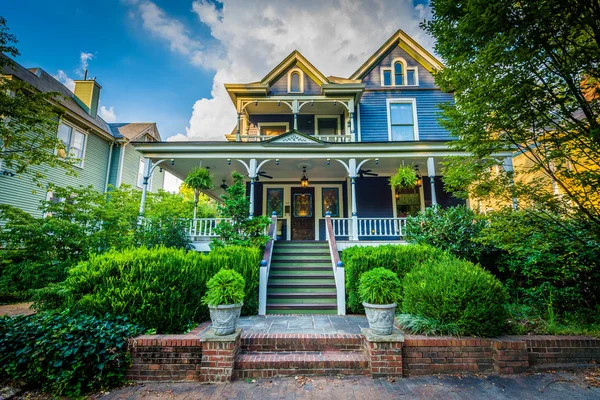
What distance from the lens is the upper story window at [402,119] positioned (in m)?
11.8

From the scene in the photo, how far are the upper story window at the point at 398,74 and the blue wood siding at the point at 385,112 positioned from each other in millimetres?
474

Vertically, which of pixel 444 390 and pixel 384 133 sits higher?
pixel 384 133

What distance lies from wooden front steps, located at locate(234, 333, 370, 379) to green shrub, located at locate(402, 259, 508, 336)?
115 cm

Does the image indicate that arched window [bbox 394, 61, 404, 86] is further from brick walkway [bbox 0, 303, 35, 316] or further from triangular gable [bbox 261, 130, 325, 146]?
brick walkway [bbox 0, 303, 35, 316]

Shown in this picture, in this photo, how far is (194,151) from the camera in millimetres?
9445

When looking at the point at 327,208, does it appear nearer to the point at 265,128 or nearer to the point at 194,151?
the point at 265,128

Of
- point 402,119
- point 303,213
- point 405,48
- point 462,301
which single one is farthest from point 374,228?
point 405,48

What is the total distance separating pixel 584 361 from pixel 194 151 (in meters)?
10.3

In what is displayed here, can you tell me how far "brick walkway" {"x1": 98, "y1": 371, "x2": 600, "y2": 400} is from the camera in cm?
301

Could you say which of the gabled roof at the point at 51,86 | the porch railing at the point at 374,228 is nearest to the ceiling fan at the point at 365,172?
the porch railing at the point at 374,228

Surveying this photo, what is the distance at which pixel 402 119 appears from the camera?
1191 cm

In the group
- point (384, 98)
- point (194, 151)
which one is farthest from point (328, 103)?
point (194, 151)

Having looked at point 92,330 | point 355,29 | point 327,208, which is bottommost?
point 92,330

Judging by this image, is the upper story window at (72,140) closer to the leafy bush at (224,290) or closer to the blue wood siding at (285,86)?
the blue wood siding at (285,86)
